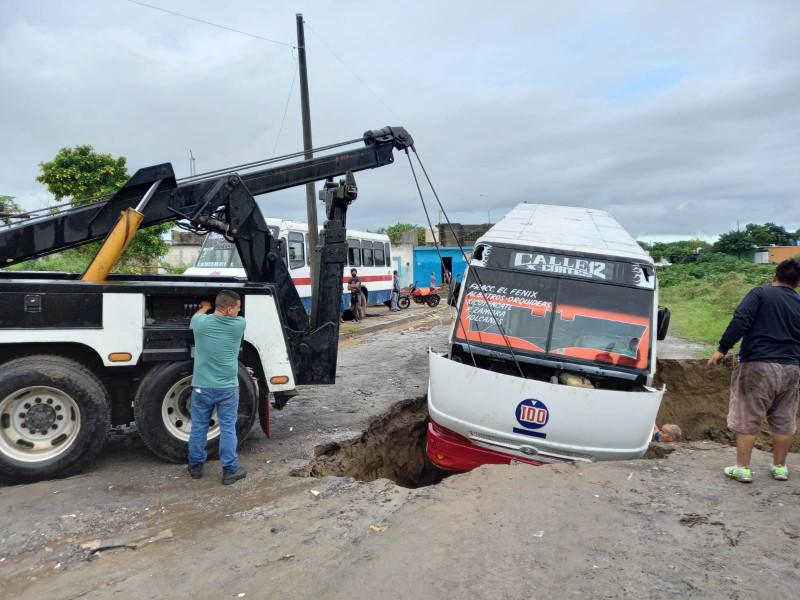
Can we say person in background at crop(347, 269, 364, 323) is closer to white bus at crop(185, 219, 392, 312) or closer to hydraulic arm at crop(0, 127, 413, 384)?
white bus at crop(185, 219, 392, 312)

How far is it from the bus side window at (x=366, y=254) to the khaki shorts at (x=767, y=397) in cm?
1661

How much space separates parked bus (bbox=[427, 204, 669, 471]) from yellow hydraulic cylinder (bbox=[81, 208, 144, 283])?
3.23 metres

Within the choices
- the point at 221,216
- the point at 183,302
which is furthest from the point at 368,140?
the point at 183,302

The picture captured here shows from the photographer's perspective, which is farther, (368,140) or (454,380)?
(368,140)

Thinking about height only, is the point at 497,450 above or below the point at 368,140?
below

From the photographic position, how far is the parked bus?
4883 millimetres

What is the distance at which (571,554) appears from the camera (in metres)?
3.35

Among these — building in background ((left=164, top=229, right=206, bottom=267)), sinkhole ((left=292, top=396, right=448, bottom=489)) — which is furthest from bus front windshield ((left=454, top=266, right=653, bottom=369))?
building in background ((left=164, top=229, right=206, bottom=267))

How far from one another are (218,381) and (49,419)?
1.53 meters

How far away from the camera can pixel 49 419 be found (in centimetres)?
477

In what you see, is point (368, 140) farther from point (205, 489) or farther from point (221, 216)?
point (205, 489)

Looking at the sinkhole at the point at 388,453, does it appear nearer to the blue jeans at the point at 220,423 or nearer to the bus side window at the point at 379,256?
the blue jeans at the point at 220,423

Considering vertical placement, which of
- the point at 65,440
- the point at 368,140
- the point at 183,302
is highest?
the point at 368,140

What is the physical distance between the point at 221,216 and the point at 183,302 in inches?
42.3
